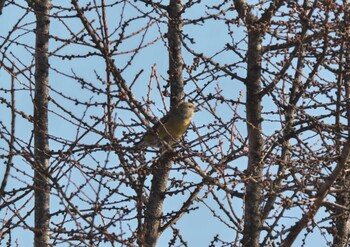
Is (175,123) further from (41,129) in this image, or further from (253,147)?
(253,147)

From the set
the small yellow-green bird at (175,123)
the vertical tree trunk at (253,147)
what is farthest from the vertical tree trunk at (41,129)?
the vertical tree trunk at (253,147)

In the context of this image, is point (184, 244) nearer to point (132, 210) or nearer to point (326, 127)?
point (132, 210)

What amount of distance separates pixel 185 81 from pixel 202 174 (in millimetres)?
2014

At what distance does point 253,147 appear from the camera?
739 centimetres

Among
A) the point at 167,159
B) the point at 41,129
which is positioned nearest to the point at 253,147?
the point at 167,159

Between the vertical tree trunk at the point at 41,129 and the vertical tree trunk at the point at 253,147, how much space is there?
1.96 metres

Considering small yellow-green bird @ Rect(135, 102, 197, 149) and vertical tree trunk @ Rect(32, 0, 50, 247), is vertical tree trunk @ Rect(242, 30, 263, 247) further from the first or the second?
vertical tree trunk @ Rect(32, 0, 50, 247)

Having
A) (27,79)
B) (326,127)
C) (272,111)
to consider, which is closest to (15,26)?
(27,79)

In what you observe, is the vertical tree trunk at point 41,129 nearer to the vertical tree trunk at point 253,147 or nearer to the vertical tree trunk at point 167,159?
the vertical tree trunk at point 167,159

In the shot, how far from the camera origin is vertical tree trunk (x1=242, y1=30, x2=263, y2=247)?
7.33 metres

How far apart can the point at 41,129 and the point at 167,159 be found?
145cm

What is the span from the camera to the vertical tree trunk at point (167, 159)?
8.41 meters

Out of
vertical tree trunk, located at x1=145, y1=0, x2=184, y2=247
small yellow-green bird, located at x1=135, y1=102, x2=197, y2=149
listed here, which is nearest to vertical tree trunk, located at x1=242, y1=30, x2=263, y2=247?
vertical tree trunk, located at x1=145, y1=0, x2=184, y2=247

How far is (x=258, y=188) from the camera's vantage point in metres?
7.36
